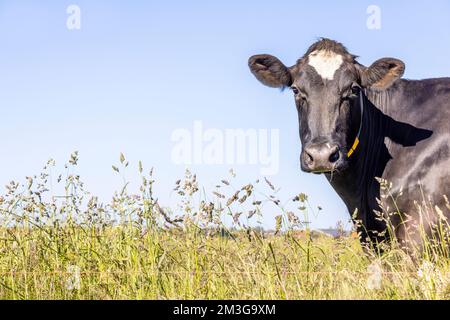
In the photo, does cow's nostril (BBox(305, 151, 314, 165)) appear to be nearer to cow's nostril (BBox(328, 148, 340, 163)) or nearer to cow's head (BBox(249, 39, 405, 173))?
cow's head (BBox(249, 39, 405, 173))

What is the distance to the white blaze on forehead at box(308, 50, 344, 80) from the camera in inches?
287

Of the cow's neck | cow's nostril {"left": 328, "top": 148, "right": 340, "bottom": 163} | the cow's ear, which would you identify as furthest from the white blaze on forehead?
cow's nostril {"left": 328, "top": 148, "right": 340, "bottom": 163}

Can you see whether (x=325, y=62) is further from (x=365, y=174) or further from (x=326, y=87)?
(x=365, y=174)

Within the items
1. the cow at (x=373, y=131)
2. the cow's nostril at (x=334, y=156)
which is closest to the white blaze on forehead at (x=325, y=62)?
the cow at (x=373, y=131)

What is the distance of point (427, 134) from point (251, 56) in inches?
90.8

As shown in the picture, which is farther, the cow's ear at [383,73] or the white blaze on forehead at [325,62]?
the cow's ear at [383,73]

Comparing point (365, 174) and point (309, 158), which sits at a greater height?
point (309, 158)

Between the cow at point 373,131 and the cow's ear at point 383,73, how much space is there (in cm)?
1

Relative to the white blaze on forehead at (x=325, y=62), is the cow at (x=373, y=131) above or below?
below

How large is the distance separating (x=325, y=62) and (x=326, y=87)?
370mm

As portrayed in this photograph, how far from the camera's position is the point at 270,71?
26.1 feet

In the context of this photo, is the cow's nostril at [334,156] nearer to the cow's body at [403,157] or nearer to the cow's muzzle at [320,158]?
the cow's muzzle at [320,158]

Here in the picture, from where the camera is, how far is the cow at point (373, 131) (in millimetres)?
6980

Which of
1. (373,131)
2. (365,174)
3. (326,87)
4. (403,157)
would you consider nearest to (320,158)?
(326,87)
